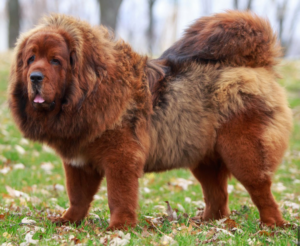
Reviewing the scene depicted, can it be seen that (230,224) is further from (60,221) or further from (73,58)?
(73,58)

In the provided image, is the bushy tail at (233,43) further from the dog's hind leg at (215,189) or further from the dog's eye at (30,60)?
the dog's eye at (30,60)

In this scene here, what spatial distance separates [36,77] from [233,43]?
2.02m

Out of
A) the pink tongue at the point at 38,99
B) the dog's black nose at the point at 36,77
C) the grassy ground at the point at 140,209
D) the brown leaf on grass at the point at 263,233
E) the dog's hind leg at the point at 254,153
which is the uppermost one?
the dog's black nose at the point at 36,77

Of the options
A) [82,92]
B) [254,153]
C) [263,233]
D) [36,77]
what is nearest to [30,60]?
[36,77]

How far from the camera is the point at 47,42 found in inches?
134

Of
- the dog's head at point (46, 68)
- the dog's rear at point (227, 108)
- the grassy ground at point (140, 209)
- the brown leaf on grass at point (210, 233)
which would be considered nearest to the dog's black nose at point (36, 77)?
the dog's head at point (46, 68)

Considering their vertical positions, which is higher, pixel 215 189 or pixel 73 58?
pixel 73 58

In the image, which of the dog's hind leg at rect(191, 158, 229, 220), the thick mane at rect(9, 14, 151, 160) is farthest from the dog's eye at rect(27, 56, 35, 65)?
the dog's hind leg at rect(191, 158, 229, 220)

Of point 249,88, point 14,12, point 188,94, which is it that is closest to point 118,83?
point 188,94

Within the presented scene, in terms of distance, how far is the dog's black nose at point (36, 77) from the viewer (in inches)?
126

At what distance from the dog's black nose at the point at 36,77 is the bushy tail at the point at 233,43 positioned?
1511 mm

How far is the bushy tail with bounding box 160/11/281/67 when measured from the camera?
4.02 meters

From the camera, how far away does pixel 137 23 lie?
1468 inches

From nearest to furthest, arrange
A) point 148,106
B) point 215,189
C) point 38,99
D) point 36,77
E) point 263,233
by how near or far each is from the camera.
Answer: point 36,77, point 38,99, point 263,233, point 148,106, point 215,189
